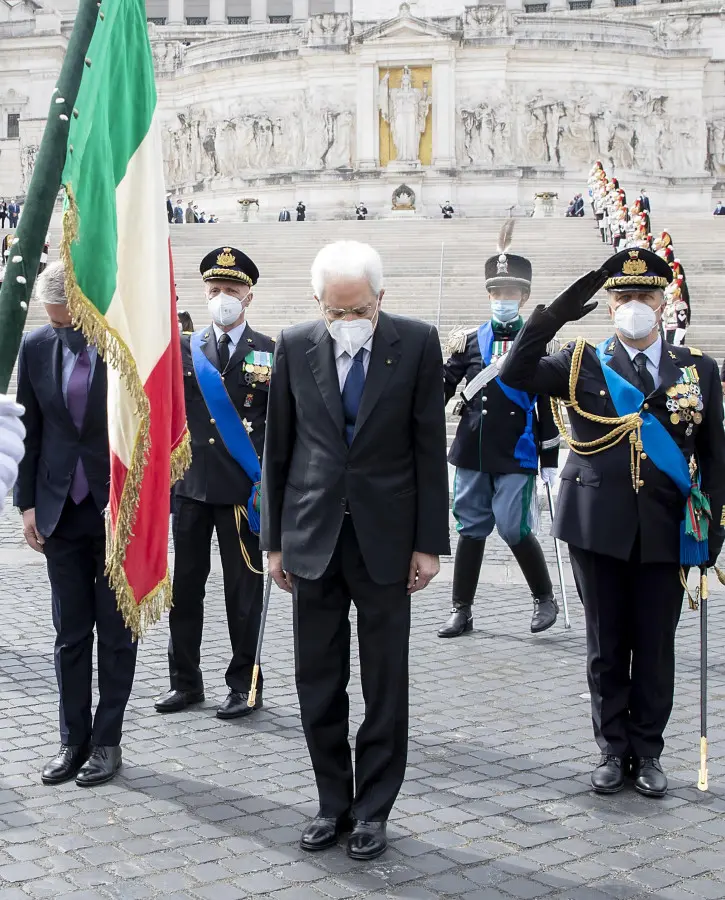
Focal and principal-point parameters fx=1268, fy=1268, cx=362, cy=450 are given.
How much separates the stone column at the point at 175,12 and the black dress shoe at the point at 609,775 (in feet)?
208

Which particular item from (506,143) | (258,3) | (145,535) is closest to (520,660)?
(145,535)

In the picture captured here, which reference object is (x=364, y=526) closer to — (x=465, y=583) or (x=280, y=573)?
(x=280, y=573)

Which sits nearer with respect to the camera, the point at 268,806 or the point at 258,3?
the point at 268,806

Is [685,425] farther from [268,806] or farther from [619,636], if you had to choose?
[268,806]

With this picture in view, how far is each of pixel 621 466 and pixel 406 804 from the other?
151 centimetres

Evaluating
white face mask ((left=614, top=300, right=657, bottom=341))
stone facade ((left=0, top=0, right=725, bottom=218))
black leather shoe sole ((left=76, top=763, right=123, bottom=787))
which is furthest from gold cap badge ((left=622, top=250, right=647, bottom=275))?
stone facade ((left=0, top=0, right=725, bottom=218))

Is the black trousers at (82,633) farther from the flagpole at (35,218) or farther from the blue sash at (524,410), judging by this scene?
the blue sash at (524,410)

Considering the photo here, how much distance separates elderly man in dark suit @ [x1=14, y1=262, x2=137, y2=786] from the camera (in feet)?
16.2

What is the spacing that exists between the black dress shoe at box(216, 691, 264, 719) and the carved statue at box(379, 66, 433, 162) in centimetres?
3494

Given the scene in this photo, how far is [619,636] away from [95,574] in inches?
82.0

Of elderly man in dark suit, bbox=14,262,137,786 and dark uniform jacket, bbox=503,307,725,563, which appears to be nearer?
dark uniform jacket, bbox=503,307,725,563

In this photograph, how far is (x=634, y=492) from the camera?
4.86 m

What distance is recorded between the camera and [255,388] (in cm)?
589

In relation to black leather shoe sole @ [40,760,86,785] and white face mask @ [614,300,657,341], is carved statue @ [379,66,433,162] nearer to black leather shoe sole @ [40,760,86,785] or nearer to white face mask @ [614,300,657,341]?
white face mask @ [614,300,657,341]
